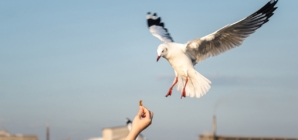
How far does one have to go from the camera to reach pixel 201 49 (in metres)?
4.64

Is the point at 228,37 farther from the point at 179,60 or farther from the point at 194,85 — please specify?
the point at 179,60

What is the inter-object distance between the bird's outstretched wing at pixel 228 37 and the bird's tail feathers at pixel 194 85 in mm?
158

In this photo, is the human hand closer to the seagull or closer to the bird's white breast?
the seagull

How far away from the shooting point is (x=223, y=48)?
4816 mm

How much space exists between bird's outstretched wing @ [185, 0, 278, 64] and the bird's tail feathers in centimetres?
16

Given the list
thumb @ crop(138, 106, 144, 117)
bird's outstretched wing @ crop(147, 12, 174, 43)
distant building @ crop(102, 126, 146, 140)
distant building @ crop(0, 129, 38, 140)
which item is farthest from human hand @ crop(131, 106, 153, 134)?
distant building @ crop(0, 129, 38, 140)

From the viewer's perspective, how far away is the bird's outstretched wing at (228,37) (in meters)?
4.51

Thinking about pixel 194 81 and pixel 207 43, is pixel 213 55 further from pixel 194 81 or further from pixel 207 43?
pixel 194 81

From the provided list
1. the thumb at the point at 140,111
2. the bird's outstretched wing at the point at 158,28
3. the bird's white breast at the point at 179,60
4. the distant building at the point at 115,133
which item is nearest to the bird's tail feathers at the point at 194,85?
the bird's white breast at the point at 179,60

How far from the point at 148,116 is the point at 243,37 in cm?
309

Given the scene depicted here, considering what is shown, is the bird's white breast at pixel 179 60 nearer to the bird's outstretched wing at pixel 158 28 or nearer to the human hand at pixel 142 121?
the bird's outstretched wing at pixel 158 28

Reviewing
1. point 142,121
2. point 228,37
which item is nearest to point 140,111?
point 142,121

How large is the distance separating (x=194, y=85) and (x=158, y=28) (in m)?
1.80

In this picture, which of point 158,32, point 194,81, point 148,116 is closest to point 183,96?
point 194,81
